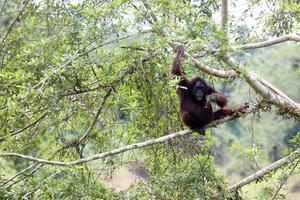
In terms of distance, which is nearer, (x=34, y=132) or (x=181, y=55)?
(x=181, y=55)

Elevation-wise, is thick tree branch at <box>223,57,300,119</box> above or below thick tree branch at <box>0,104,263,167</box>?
above

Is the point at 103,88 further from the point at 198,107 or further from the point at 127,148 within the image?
the point at 198,107

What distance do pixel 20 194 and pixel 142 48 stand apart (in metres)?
1.78

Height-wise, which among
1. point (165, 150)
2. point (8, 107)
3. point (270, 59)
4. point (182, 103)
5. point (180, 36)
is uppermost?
point (180, 36)

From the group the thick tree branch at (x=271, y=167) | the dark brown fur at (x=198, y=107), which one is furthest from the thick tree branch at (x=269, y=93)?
the thick tree branch at (x=271, y=167)

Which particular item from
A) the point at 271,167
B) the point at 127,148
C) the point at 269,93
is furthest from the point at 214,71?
the point at 271,167

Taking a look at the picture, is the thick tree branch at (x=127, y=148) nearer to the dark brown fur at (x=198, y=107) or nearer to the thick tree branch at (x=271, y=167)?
the dark brown fur at (x=198, y=107)

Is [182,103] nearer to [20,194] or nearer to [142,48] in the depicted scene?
[142,48]

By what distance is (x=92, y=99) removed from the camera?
21.9ft

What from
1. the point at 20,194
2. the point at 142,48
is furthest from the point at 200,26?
the point at 20,194

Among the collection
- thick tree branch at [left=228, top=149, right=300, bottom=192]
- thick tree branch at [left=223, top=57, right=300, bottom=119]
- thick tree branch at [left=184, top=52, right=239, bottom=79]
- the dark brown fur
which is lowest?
thick tree branch at [left=228, top=149, right=300, bottom=192]

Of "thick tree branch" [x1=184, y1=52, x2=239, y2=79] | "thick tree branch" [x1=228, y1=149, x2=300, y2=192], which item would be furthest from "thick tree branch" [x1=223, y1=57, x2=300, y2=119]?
"thick tree branch" [x1=228, y1=149, x2=300, y2=192]

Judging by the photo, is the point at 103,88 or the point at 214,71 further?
the point at 103,88

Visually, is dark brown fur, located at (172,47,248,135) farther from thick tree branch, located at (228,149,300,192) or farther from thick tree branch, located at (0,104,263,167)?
thick tree branch, located at (228,149,300,192)
